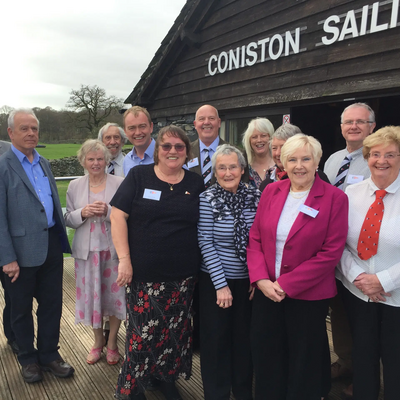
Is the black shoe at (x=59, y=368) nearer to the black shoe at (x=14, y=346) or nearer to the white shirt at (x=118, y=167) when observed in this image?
the black shoe at (x=14, y=346)

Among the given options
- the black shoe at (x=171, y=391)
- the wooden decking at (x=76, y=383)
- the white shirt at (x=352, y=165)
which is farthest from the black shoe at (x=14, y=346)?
the white shirt at (x=352, y=165)

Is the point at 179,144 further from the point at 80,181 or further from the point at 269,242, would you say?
the point at 80,181

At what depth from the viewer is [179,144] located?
204cm

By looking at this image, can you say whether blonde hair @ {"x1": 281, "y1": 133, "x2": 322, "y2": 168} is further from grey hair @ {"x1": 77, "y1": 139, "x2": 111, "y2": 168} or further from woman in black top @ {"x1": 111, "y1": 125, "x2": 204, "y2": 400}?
grey hair @ {"x1": 77, "y1": 139, "x2": 111, "y2": 168}

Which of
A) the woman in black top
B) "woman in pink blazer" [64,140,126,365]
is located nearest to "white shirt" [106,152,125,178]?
"woman in pink blazer" [64,140,126,365]

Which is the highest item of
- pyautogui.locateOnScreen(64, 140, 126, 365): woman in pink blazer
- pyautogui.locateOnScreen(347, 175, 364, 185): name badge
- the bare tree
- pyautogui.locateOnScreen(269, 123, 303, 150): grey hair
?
the bare tree

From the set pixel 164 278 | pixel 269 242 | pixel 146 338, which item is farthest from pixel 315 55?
pixel 146 338

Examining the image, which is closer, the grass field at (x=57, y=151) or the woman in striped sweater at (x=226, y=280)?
the woman in striped sweater at (x=226, y=280)

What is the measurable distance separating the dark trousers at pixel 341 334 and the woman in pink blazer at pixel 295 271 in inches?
21.1

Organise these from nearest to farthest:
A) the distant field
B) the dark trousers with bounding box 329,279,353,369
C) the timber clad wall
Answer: the dark trousers with bounding box 329,279,353,369, the timber clad wall, the distant field

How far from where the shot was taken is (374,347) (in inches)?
71.1

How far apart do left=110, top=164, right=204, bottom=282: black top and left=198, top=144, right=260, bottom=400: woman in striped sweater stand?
98 mm

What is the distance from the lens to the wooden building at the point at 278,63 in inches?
132

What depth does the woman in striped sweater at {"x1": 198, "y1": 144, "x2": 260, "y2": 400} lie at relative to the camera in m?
1.98
